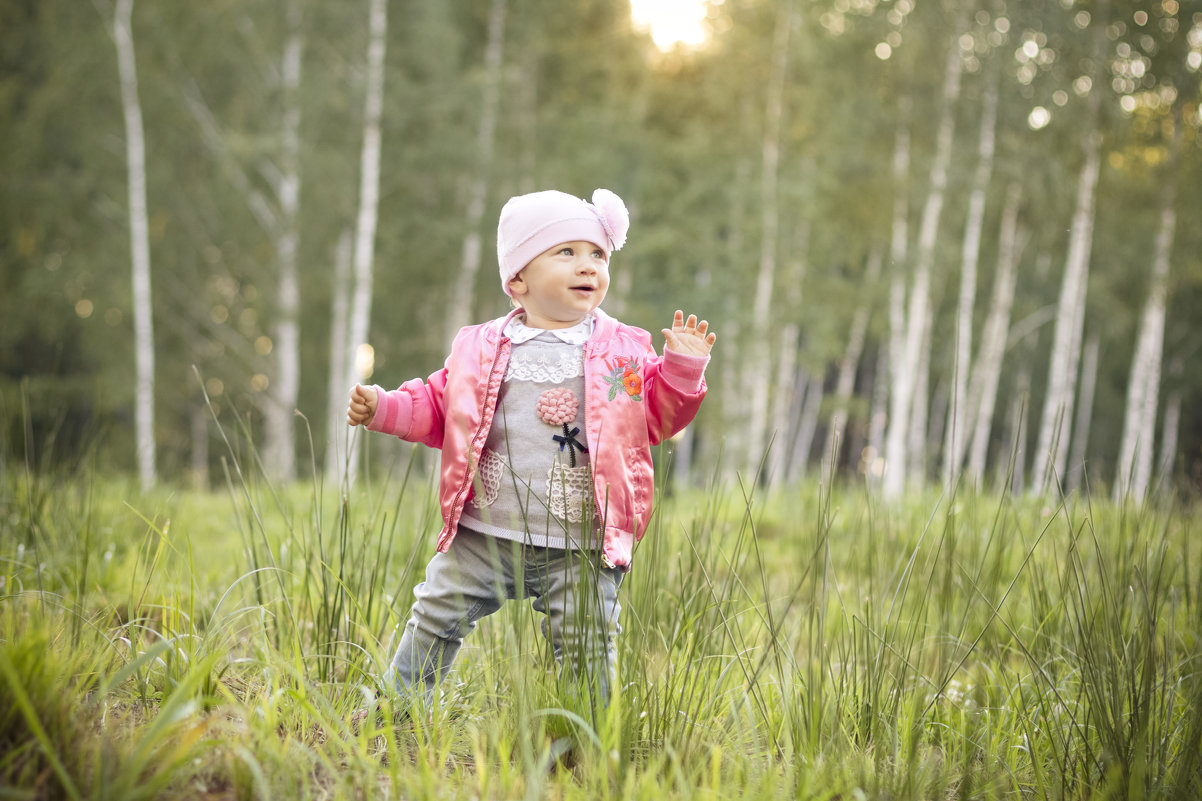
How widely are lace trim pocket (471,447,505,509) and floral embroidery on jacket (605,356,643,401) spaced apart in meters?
0.33

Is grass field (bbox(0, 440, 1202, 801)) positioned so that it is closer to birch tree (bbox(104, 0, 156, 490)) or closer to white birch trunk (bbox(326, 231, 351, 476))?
white birch trunk (bbox(326, 231, 351, 476))

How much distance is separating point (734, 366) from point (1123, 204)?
846 centimetres

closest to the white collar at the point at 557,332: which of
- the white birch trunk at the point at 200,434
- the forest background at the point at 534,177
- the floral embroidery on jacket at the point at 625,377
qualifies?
the floral embroidery on jacket at the point at 625,377

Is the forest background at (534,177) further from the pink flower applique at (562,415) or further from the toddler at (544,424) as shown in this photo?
the pink flower applique at (562,415)

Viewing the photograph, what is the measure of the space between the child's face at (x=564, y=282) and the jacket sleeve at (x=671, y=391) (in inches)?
8.9

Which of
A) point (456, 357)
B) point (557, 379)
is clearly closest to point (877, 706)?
point (557, 379)

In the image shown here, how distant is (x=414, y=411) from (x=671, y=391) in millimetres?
640

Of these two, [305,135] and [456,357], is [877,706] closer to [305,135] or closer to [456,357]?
[456,357]

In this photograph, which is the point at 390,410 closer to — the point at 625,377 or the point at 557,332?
the point at 557,332

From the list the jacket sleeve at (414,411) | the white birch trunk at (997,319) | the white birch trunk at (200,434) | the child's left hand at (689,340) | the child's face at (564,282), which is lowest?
the white birch trunk at (200,434)

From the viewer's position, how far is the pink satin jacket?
6.16 ft

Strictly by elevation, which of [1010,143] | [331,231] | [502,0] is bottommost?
[331,231]

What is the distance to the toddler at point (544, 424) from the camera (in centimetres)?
188

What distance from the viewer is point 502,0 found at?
14375 mm
